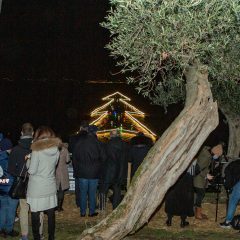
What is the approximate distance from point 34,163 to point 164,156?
7.04ft

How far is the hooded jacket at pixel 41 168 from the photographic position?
25.2 feet

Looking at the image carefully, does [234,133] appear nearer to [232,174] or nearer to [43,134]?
[232,174]

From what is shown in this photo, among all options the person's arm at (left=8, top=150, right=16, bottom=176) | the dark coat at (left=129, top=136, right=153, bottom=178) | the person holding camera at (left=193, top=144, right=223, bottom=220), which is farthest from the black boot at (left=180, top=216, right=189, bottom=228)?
the person's arm at (left=8, top=150, right=16, bottom=176)

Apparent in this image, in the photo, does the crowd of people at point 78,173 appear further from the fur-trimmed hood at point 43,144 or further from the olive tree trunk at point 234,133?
the olive tree trunk at point 234,133

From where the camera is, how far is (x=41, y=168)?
7.73m

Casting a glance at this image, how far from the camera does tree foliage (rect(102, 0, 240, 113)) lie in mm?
7617

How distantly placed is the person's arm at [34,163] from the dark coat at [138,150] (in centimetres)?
339

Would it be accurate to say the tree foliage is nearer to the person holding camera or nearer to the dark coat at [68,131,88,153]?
the person holding camera

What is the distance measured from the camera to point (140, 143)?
421 inches

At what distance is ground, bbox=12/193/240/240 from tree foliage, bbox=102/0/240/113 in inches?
117

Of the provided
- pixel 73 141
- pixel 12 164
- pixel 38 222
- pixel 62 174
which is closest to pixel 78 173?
pixel 62 174

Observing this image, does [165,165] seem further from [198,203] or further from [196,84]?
[198,203]

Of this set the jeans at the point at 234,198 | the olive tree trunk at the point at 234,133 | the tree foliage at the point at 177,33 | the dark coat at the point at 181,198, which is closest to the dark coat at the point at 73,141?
the dark coat at the point at 181,198

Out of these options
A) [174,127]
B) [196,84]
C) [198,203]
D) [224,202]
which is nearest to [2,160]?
[174,127]
